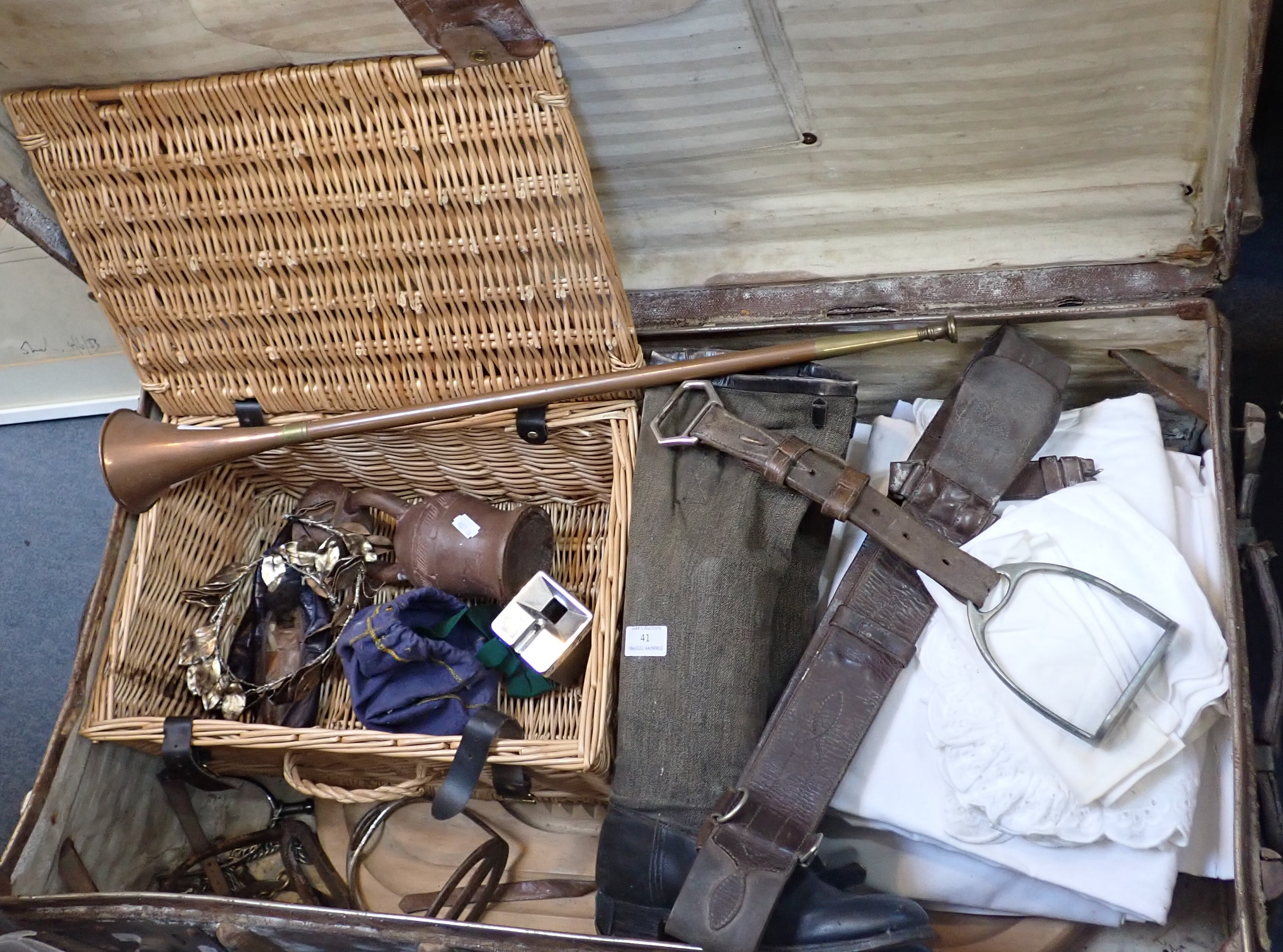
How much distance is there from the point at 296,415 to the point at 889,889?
1.00m

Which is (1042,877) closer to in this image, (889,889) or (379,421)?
(889,889)

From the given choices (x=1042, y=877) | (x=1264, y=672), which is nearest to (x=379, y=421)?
(x=1042, y=877)

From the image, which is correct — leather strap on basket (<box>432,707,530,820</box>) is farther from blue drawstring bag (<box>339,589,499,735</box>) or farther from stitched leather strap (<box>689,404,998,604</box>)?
stitched leather strap (<box>689,404,998,604</box>)

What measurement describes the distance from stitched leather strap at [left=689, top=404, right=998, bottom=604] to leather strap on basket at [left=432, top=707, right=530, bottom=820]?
41 cm

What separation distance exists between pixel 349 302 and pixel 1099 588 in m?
0.96

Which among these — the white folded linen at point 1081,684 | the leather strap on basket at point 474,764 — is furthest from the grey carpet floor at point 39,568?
the white folded linen at point 1081,684

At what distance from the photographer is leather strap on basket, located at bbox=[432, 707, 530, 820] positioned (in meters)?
1.14

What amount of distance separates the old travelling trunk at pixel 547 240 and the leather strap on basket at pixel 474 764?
0.04 metres

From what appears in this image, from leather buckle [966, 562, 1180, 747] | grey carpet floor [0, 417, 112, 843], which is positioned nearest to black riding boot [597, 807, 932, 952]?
leather buckle [966, 562, 1180, 747]

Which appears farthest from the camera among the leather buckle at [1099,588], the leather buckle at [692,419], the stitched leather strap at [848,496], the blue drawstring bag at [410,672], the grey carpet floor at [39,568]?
the grey carpet floor at [39,568]

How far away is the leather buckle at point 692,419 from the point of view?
1.23 m

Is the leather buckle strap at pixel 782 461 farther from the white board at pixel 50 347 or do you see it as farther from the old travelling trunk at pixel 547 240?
the white board at pixel 50 347

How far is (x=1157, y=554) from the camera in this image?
1.08 metres

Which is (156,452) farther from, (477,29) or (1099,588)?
(1099,588)
